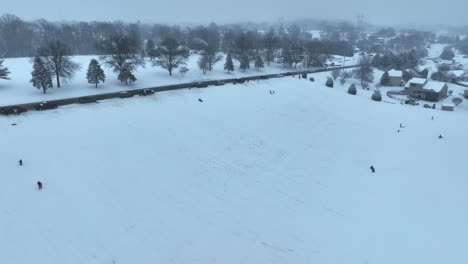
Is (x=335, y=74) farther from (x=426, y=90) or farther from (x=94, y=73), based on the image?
(x=94, y=73)

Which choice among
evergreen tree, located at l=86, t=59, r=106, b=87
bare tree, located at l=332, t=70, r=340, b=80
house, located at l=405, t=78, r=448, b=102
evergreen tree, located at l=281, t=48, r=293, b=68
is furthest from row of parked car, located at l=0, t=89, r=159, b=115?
house, located at l=405, t=78, r=448, b=102

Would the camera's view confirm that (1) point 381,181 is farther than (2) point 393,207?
Yes

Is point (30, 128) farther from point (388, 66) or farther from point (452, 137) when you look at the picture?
point (388, 66)

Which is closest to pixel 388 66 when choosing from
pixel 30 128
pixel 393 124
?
pixel 393 124

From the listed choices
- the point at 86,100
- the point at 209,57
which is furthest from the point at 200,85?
the point at 86,100

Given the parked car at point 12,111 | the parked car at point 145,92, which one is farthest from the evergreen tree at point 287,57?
the parked car at point 12,111

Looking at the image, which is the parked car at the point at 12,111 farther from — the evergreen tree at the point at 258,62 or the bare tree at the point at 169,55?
the evergreen tree at the point at 258,62
